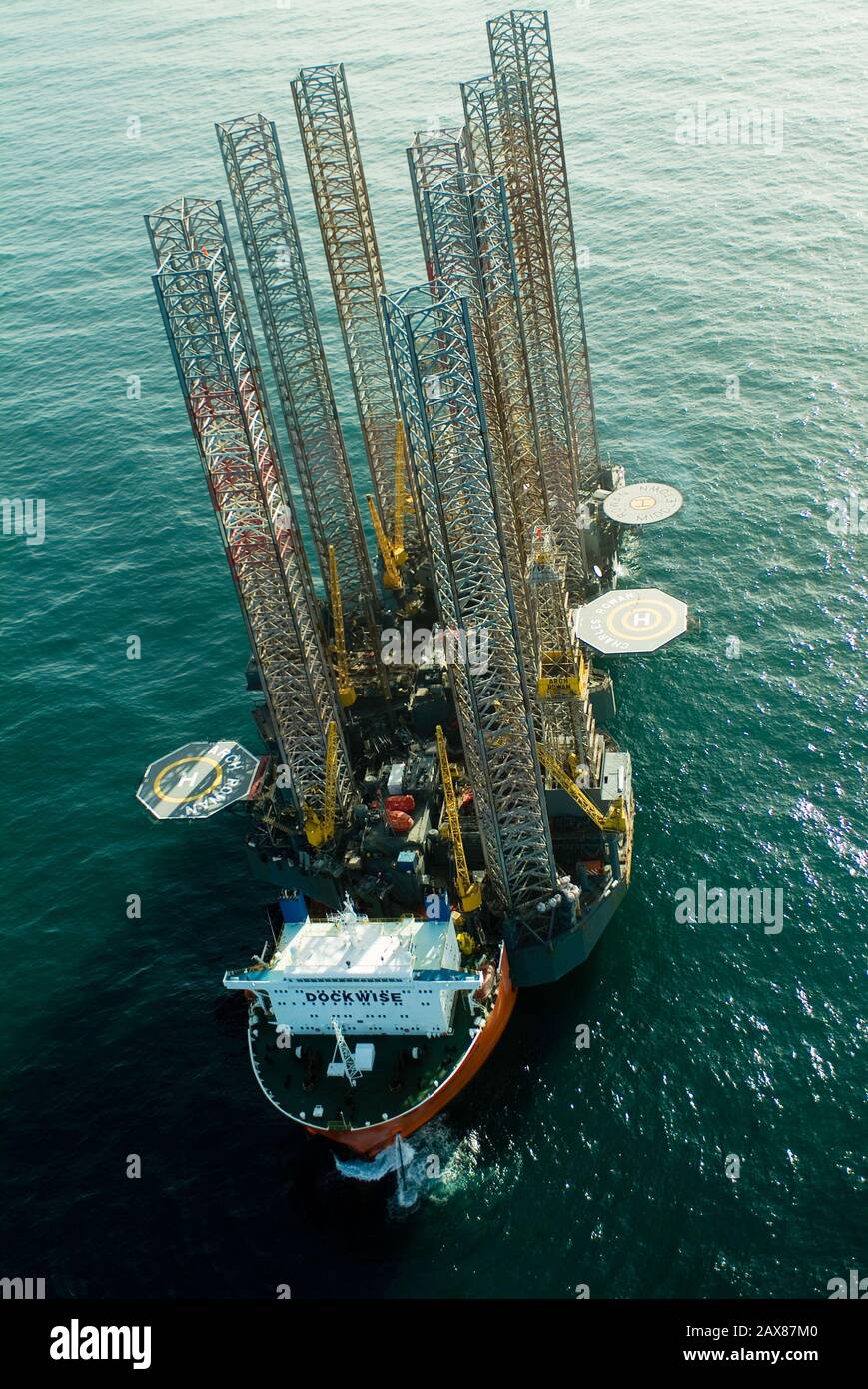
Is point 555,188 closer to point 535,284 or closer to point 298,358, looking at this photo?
point 535,284

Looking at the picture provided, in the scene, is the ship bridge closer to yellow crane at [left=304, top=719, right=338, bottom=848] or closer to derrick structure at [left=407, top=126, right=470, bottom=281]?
yellow crane at [left=304, top=719, right=338, bottom=848]

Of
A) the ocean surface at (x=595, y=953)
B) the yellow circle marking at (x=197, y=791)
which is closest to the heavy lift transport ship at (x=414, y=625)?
the yellow circle marking at (x=197, y=791)

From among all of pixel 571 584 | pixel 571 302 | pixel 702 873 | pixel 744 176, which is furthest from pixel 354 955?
pixel 744 176

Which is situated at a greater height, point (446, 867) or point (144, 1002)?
point (446, 867)

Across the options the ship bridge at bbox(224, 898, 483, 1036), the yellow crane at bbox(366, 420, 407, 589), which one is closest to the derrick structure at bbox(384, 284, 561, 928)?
the ship bridge at bbox(224, 898, 483, 1036)

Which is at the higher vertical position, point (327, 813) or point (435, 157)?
point (435, 157)

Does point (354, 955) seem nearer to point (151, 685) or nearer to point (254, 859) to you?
point (254, 859)

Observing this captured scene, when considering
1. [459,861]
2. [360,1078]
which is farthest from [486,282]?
[360,1078]
